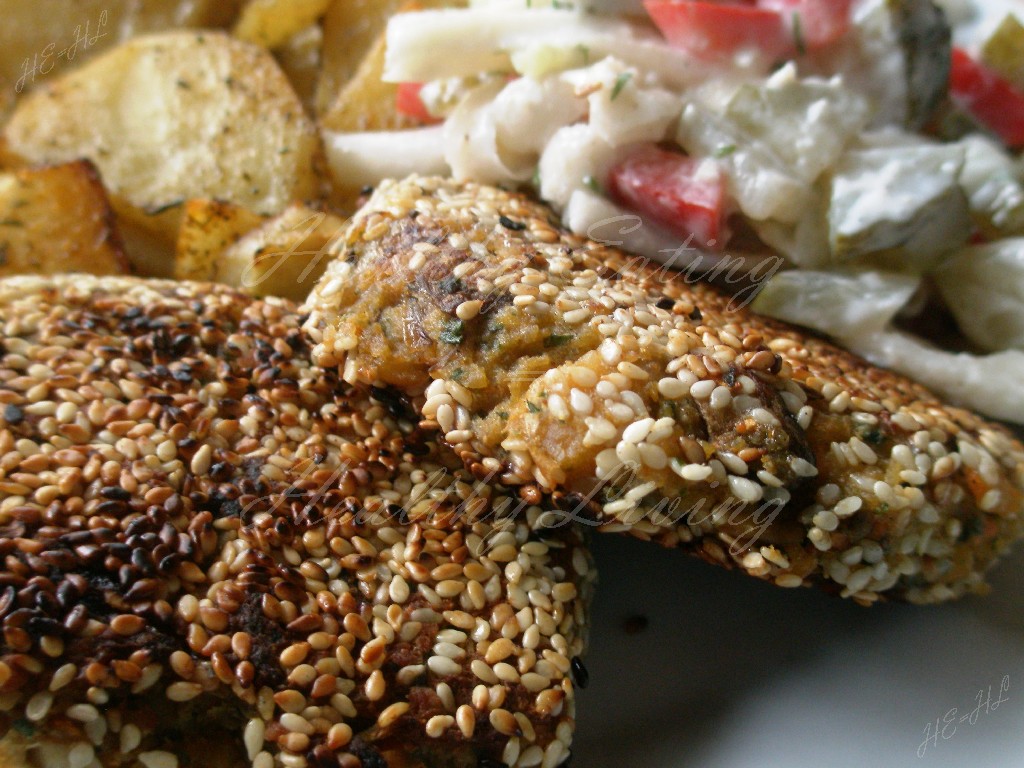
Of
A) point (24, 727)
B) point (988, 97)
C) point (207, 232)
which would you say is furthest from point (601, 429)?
point (988, 97)

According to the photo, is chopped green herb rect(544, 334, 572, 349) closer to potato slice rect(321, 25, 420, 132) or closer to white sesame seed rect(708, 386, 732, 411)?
white sesame seed rect(708, 386, 732, 411)

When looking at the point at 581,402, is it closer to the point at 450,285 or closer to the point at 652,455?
the point at 652,455

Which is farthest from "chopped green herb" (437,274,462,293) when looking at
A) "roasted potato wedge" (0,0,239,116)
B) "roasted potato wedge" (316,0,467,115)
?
"roasted potato wedge" (0,0,239,116)

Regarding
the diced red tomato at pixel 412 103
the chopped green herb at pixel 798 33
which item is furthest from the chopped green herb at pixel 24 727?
the chopped green herb at pixel 798 33

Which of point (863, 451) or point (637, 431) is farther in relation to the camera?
point (863, 451)

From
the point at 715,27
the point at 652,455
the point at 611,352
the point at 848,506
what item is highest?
the point at 715,27

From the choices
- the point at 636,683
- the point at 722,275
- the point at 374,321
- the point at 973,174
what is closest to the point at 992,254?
the point at 973,174

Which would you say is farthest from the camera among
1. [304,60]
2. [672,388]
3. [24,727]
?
[304,60]
